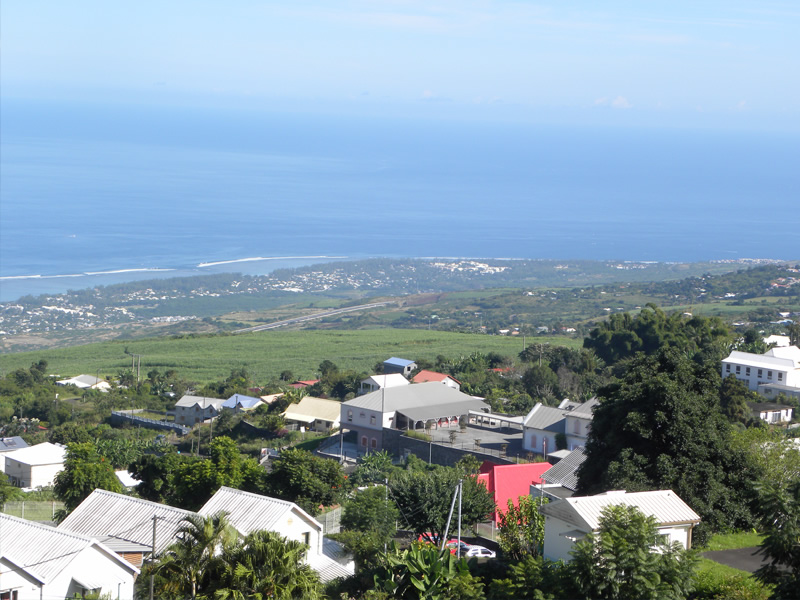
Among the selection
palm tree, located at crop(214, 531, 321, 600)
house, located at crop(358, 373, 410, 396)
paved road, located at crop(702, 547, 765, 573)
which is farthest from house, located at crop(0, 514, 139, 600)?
house, located at crop(358, 373, 410, 396)

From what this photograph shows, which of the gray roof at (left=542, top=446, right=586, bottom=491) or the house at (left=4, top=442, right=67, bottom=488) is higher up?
the gray roof at (left=542, top=446, right=586, bottom=491)

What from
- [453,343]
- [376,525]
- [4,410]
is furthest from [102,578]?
[453,343]

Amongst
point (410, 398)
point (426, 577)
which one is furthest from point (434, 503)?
point (410, 398)

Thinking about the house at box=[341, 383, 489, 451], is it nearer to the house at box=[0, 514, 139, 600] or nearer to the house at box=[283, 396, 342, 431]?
the house at box=[283, 396, 342, 431]

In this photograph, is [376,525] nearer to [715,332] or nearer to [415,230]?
[715,332]

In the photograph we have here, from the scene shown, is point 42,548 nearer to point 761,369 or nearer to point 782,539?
point 782,539

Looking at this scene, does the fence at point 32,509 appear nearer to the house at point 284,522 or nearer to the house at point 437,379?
the house at point 284,522
